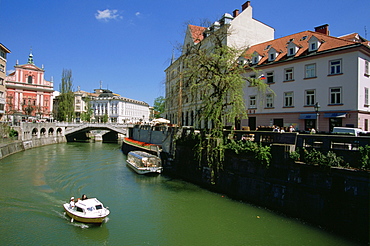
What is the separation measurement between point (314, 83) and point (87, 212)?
23.0 meters

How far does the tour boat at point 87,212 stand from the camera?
14.6 m

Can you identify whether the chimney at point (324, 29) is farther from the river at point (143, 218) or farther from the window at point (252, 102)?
the river at point (143, 218)

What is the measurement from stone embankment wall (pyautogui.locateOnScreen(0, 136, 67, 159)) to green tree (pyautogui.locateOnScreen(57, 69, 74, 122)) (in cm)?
1239

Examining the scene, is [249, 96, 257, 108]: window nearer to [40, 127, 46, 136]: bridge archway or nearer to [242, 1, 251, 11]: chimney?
[242, 1, 251, 11]: chimney

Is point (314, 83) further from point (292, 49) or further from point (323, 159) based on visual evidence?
point (323, 159)

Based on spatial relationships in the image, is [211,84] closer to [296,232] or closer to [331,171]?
[331,171]

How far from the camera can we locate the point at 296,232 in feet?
45.1

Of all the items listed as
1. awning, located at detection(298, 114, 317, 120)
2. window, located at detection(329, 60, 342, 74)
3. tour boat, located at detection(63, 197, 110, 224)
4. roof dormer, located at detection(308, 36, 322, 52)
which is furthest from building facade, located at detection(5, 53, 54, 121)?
window, located at detection(329, 60, 342, 74)

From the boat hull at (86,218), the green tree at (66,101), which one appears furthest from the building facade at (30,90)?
the boat hull at (86,218)

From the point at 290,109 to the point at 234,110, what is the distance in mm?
10708

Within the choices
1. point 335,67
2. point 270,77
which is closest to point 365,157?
point 335,67

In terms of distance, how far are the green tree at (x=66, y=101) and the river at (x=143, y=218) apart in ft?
175

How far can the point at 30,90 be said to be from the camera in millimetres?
76312

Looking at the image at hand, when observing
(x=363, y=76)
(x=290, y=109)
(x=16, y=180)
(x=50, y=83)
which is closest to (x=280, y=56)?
(x=290, y=109)
